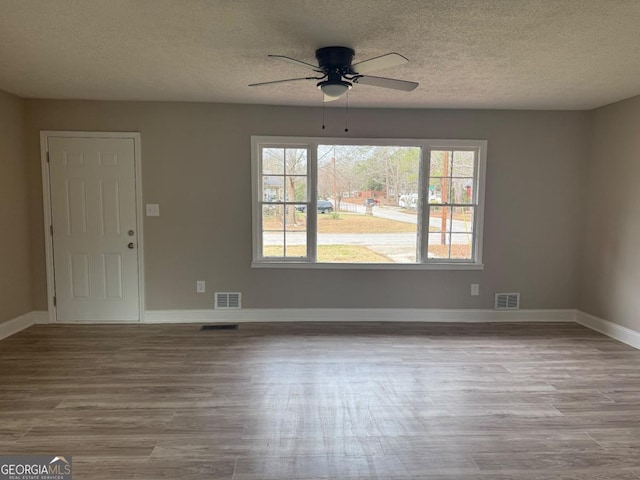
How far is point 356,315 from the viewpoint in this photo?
4.57m

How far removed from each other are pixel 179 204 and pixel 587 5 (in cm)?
395

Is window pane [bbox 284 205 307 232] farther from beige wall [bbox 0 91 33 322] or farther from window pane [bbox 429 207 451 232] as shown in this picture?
beige wall [bbox 0 91 33 322]

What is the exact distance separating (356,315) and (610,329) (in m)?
2.79

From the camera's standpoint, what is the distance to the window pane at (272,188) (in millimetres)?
4434

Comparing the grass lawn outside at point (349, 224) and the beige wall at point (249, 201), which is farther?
the grass lawn outside at point (349, 224)

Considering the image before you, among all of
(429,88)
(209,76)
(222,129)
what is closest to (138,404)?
(209,76)

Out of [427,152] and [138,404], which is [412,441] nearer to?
[138,404]

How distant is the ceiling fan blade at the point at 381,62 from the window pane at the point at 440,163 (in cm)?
214

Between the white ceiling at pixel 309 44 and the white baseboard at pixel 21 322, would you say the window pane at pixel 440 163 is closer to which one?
the white ceiling at pixel 309 44

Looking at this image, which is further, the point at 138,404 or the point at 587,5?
the point at 138,404

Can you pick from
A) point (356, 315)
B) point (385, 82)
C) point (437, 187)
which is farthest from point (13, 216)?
point (437, 187)

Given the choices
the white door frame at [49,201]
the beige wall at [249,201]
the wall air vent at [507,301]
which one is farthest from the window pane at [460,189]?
the white door frame at [49,201]

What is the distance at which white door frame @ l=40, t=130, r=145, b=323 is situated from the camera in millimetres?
4172

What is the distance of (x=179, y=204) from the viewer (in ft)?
14.3
